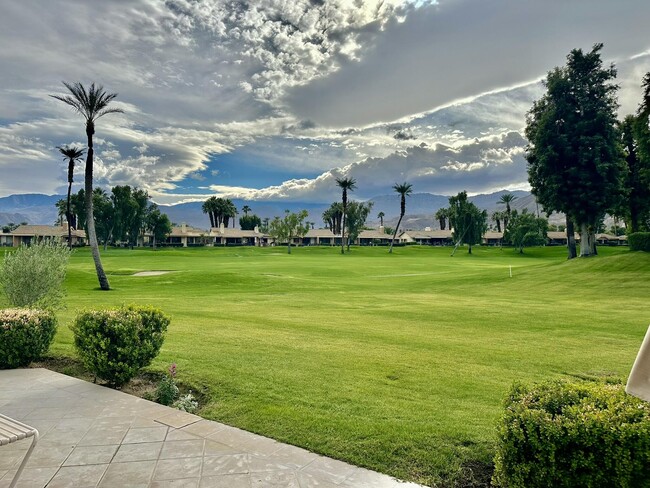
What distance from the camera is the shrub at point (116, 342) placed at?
22.5 ft

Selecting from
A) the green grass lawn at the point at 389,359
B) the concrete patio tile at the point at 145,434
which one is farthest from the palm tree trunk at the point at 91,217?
the concrete patio tile at the point at 145,434

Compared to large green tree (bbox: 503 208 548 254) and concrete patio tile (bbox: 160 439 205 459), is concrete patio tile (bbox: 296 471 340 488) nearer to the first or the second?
concrete patio tile (bbox: 160 439 205 459)

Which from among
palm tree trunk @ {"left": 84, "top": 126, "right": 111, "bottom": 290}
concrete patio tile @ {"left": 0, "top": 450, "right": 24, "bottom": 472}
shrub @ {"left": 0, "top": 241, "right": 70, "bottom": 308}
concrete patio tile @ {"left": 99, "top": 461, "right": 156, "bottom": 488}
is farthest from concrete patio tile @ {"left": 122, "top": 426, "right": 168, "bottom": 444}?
palm tree trunk @ {"left": 84, "top": 126, "right": 111, "bottom": 290}

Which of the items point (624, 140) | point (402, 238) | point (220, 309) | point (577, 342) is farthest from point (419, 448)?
point (402, 238)

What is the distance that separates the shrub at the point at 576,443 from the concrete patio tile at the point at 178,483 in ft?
9.26

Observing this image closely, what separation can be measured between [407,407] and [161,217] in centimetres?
11046

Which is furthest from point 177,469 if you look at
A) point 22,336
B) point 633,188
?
point 633,188

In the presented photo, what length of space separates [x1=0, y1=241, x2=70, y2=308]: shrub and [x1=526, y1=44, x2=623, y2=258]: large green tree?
3726cm

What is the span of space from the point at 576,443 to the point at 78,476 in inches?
181

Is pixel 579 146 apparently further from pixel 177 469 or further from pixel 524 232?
pixel 524 232

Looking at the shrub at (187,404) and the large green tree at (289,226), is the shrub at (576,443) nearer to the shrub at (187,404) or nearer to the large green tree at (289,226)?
the shrub at (187,404)

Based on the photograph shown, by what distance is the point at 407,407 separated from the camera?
615 cm

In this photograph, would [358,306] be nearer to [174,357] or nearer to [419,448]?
[174,357]

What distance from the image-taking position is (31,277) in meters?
14.0
